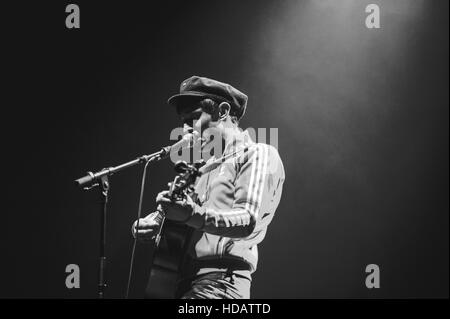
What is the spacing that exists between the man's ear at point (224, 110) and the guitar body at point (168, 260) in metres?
0.61

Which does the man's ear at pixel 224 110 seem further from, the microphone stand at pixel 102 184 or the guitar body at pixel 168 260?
the guitar body at pixel 168 260

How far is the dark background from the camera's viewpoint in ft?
11.4

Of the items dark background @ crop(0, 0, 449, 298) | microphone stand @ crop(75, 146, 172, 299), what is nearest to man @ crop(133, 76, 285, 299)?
microphone stand @ crop(75, 146, 172, 299)

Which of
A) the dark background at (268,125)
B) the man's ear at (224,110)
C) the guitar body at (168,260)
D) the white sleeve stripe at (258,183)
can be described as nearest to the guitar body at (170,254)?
→ the guitar body at (168,260)

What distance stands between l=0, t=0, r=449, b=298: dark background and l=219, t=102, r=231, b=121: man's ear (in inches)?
36.2

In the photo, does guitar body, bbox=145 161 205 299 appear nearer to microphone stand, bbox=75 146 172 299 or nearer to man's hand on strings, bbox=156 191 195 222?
man's hand on strings, bbox=156 191 195 222

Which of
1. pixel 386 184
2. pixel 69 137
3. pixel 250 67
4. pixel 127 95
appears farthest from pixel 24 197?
pixel 386 184

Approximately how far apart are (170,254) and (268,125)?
5.02 feet

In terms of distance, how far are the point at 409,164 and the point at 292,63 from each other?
3.32 ft

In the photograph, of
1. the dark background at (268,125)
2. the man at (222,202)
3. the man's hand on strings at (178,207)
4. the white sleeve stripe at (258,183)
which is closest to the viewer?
the man's hand on strings at (178,207)

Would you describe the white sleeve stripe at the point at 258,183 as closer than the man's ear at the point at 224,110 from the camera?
Yes

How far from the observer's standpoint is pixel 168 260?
231 centimetres

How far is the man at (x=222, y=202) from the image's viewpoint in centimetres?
223

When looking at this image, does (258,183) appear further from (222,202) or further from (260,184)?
(222,202)
